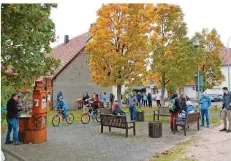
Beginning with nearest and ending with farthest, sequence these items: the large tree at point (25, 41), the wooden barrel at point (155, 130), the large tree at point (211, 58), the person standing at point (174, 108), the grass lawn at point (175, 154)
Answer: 1. the large tree at point (25, 41)
2. the grass lawn at point (175, 154)
3. the wooden barrel at point (155, 130)
4. the person standing at point (174, 108)
5. the large tree at point (211, 58)

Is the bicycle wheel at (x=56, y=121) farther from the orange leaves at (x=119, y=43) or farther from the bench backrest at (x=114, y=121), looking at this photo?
the orange leaves at (x=119, y=43)

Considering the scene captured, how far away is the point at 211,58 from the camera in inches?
1455

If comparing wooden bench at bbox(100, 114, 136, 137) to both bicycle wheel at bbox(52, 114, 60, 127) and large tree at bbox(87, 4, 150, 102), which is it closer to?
bicycle wheel at bbox(52, 114, 60, 127)

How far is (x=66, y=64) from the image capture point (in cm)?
3300

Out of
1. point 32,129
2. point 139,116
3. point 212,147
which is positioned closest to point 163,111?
point 139,116

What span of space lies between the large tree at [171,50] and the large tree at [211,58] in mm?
9404

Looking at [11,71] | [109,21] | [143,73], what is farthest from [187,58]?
[11,71]

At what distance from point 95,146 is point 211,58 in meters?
28.3

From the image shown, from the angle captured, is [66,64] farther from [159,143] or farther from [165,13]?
[159,143]

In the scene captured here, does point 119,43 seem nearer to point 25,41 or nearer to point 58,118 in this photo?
point 58,118

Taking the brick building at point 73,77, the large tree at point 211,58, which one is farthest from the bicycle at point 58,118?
the large tree at point 211,58

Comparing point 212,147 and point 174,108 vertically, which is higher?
point 174,108

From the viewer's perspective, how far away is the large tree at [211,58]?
121 ft

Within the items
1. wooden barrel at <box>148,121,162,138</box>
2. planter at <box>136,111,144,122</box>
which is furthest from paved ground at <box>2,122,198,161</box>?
planter at <box>136,111,144,122</box>
